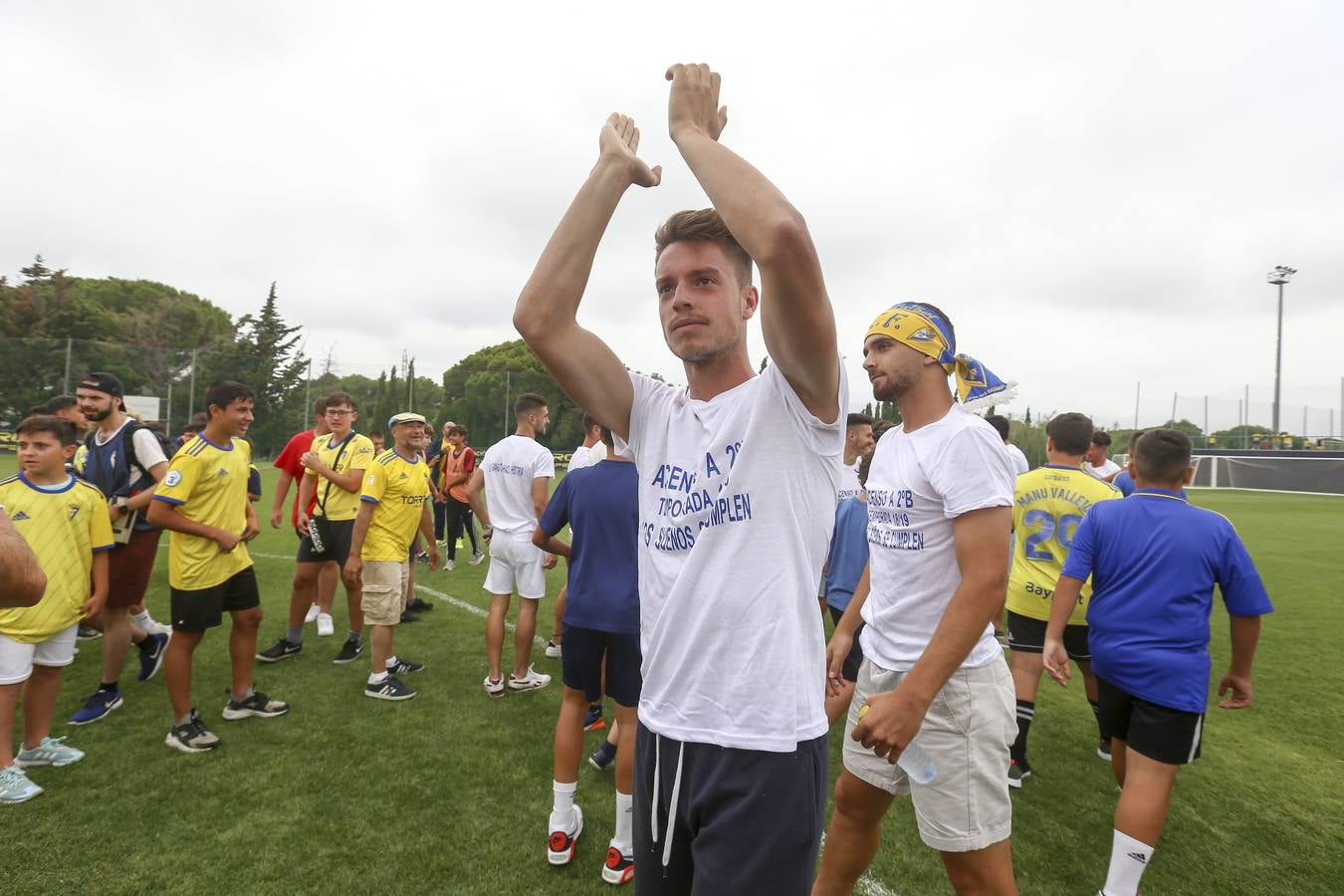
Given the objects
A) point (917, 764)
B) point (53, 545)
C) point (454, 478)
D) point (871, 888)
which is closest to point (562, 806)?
point (871, 888)

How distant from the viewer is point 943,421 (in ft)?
8.28

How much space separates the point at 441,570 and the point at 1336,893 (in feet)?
33.9

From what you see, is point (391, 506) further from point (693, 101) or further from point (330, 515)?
point (693, 101)

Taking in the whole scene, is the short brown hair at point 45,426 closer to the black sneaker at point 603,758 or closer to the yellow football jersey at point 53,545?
the yellow football jersey at point 53,545

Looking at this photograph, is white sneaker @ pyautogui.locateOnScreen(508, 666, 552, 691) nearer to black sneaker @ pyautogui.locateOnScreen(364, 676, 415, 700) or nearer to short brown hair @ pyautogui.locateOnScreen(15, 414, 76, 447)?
black sneaker @ pyautogui.locateOnScreen(364, 676, 415, 700)

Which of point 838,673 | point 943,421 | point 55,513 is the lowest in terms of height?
point 838,673

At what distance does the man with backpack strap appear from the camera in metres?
5.02

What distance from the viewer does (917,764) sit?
218 centimetres

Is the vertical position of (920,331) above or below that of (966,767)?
above

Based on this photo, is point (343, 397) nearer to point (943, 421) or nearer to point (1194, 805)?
point (943, 421)

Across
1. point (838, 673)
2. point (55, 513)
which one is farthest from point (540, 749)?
point (55, 513)

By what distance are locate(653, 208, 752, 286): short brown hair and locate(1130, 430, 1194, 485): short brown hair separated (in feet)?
8.90

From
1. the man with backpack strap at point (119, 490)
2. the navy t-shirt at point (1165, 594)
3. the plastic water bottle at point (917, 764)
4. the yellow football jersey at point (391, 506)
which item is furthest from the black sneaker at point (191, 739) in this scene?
the navy t-shirt at point (1165, 594)

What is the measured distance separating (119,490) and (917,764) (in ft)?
20.7
